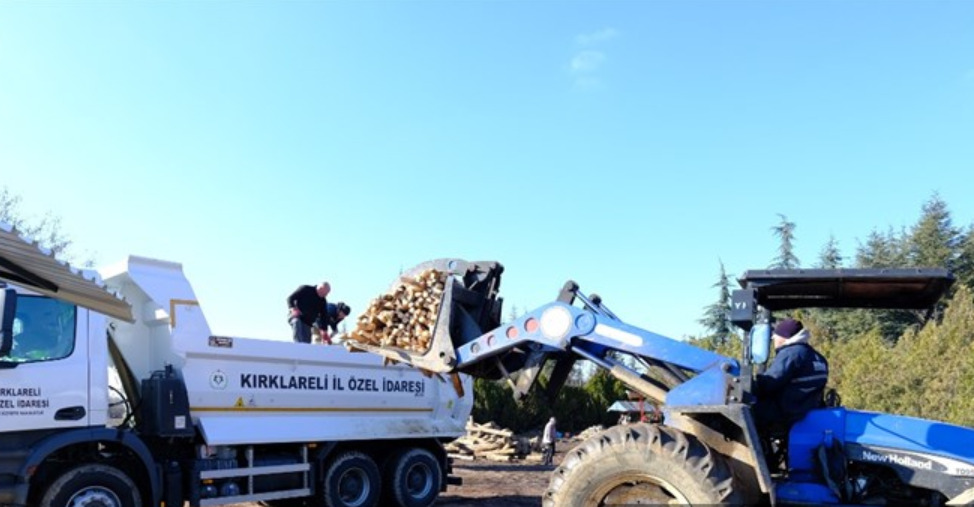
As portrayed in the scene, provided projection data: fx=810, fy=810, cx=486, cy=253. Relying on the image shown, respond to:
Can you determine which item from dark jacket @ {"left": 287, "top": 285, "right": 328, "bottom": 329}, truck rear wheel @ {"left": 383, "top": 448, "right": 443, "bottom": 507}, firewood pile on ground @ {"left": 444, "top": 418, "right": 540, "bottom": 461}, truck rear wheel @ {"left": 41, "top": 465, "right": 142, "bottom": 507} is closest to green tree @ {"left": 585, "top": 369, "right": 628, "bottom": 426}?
firewood pile on ground @ {"left": 444, "top": 418, "right": 540, "bottom": 461}

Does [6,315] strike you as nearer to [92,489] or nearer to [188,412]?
[92,489]

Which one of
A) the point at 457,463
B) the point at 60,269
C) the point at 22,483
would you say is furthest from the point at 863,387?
the point at 60,269

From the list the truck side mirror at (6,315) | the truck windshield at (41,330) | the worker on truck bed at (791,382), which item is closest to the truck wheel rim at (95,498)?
the truck windshield at (41,330)

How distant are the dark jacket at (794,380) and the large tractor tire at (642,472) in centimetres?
61

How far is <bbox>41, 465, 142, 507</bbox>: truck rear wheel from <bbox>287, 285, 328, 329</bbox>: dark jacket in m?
3.41

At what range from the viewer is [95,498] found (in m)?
7.59

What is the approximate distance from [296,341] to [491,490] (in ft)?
15.3

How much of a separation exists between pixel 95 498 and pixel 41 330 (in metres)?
1.66

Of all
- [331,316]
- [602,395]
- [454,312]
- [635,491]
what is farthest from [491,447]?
[635,491]

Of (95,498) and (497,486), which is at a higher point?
(95,498)

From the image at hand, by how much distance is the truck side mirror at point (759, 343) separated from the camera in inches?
217

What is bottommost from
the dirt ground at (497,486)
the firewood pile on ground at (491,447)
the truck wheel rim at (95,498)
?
the dirt ground at (497,486)

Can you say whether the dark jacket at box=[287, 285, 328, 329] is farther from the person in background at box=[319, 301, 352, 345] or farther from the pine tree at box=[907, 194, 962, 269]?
the pine tree at box=[907, 194, 962, 269]

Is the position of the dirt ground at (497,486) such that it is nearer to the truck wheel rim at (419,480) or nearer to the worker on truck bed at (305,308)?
the truck wheel rim at (419,480)
